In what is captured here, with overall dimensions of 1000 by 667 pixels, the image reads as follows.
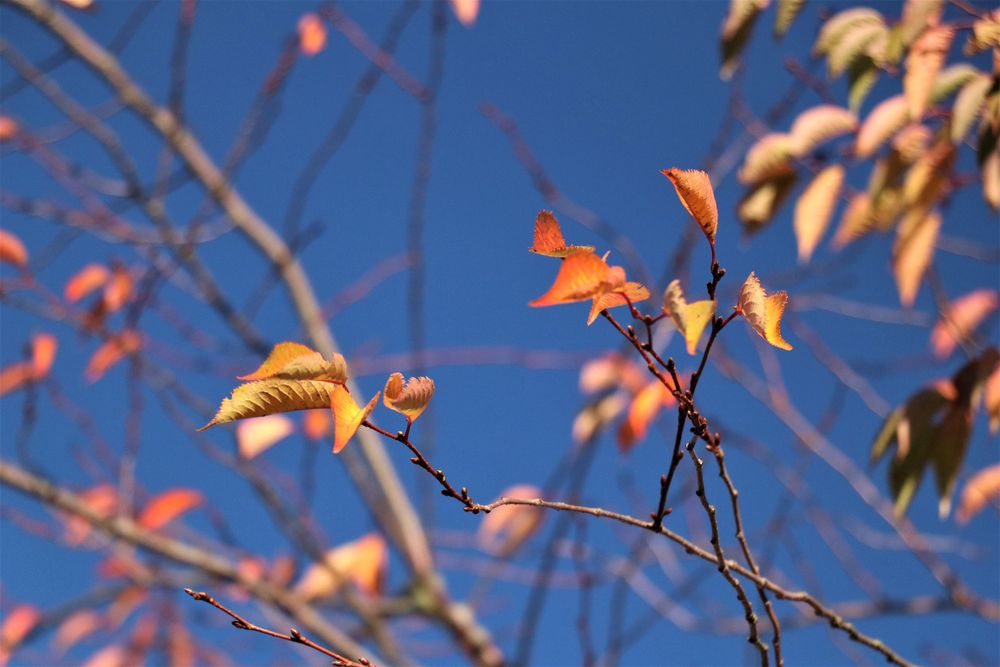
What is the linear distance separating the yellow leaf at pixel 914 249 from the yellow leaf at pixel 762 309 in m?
0.77

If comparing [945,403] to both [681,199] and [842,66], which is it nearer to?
[842,66]

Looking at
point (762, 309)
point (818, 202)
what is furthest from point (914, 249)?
point (762, 309)

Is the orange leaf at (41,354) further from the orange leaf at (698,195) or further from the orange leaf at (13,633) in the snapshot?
the orange leaf at (698,195)

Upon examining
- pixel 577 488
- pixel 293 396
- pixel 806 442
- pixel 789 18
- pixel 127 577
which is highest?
pixel 789 18

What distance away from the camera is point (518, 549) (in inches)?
79.3

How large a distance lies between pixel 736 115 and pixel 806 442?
744mm

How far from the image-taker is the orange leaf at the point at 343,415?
0.54m

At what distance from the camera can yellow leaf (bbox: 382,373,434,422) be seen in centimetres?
57

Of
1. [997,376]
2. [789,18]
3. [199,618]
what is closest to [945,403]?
[997,376]

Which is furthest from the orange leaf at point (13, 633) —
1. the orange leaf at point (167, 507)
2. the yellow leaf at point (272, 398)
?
the yellow leaf at point (272, 398)

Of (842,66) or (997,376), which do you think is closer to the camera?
(997,376)

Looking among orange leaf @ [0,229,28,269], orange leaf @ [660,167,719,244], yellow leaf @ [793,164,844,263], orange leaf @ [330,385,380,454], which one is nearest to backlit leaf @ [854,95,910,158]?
yellow leaf @ [793,164,844,263]

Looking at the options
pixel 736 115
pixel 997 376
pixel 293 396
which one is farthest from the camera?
pixel 736 115

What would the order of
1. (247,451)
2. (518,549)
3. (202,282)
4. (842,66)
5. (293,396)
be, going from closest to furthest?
(293,396)
(842,66)
(247,451)
(518,549)
(202,282)
